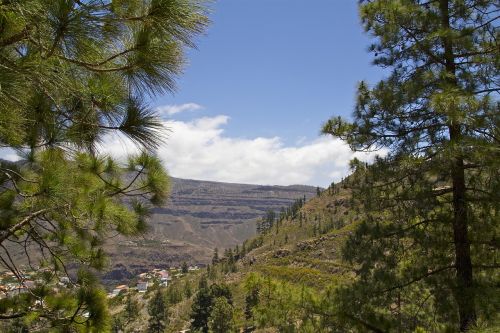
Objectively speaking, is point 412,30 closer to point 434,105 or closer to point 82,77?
point 434,105

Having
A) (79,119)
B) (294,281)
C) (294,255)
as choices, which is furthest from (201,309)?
(79,119)

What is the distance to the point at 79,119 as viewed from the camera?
4254 mm

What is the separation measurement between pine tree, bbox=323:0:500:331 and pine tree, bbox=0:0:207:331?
454 cm

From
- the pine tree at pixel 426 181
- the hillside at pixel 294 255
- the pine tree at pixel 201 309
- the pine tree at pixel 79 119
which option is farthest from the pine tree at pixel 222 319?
the pine tree at pixel 79 119

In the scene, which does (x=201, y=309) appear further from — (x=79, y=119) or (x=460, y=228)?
(x=79, y=119)

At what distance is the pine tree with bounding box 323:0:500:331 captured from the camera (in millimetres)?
6965

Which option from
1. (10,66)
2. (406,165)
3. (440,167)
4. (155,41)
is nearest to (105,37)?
(155,41)

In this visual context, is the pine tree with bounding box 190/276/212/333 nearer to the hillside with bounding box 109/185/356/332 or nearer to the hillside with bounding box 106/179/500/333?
the hillside with bounding box 106/179/500/333

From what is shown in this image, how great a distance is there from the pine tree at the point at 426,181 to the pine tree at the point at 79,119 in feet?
14.9

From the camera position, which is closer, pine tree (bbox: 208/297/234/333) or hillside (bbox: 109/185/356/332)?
pine tree (bbox: 208/297/234/333)

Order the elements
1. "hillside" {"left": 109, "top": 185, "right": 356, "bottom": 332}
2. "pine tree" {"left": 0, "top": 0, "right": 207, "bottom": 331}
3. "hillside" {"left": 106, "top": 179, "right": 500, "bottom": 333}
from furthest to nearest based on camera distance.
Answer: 1. "hillside" {"left": 109, "top": 185, "right": 356, "bottom": 332}
2. "hillside" {"left": 106, "top": 179, "right": 500, "bottom": 333}
3. "pine tree" {"left": 0, "top": 0, "right": 207, "bottom": 331}

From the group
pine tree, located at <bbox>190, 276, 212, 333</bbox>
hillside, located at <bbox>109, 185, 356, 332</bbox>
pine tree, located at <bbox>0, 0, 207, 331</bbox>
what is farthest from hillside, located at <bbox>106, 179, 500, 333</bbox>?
pine tree, located at <bbox>0, 0, 207, 331</bbox>

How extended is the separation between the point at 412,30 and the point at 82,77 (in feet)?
22.8

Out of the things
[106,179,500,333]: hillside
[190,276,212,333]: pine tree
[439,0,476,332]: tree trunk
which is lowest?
[190,276,212,333]: pine tree
